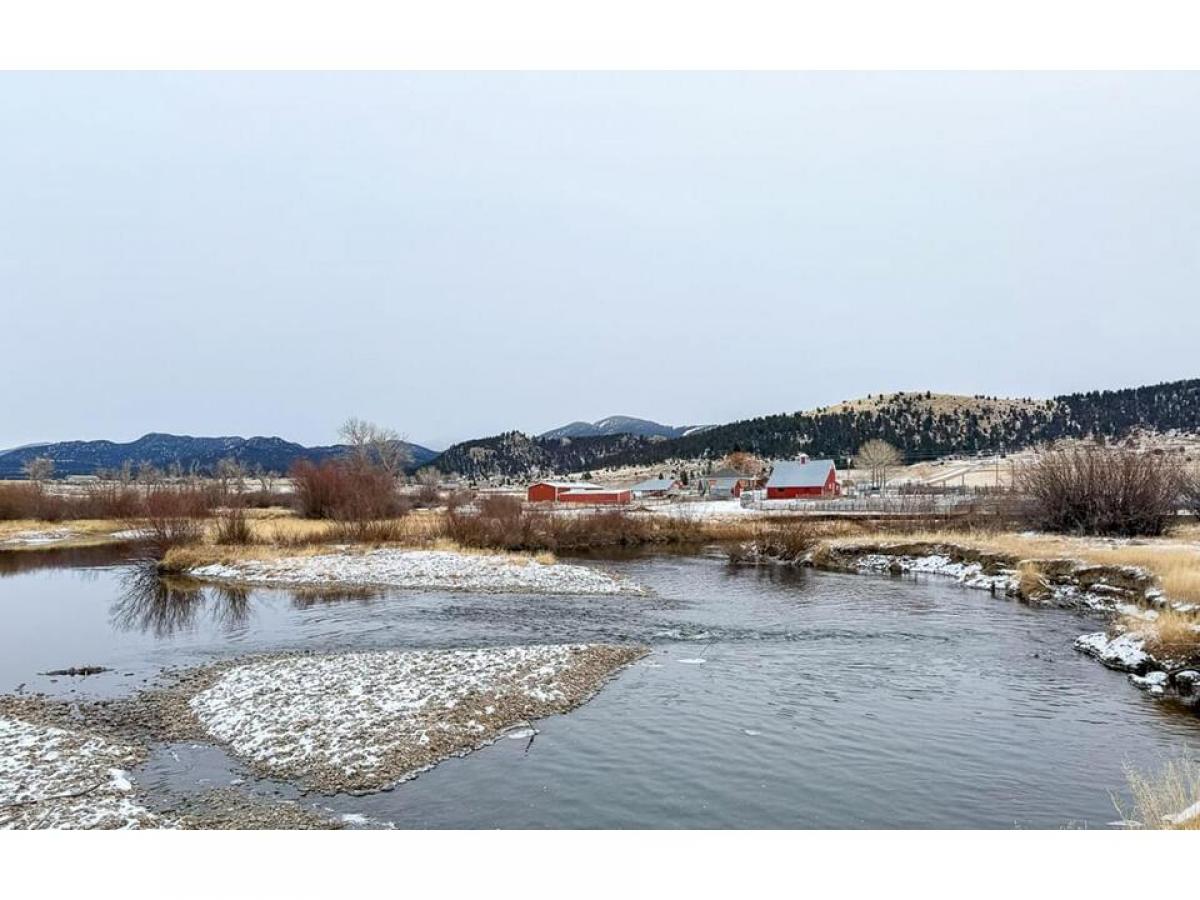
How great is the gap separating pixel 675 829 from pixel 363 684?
23.3 ft

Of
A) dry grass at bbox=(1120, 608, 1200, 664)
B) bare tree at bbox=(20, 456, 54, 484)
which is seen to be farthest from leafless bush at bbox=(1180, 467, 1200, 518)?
bare tree at bbox=(20, 456, 54, 484)

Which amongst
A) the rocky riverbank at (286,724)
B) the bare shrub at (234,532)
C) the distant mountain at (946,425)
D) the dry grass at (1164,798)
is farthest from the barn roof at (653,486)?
the dry grass at (1164,798)

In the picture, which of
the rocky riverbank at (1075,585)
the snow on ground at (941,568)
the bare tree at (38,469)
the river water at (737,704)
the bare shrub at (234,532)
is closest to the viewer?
the river water at (737,704)

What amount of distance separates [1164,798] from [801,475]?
80.0 metres

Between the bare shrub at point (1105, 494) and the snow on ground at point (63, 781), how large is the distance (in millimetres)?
36931

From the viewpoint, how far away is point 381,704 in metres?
12.7

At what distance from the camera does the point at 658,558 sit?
125ft

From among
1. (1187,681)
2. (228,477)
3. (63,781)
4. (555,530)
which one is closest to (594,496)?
(555,530)

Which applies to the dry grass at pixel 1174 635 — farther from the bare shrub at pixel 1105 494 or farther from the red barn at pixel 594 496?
the red barn at pixel 594 496

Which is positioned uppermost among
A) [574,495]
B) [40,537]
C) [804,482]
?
[804,482]

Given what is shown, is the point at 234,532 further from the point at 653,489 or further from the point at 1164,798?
the point at 653,489

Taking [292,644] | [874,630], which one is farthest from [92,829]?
[874,630]

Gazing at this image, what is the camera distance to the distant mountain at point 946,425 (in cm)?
15011

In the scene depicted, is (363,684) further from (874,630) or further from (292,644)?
(874,630)
